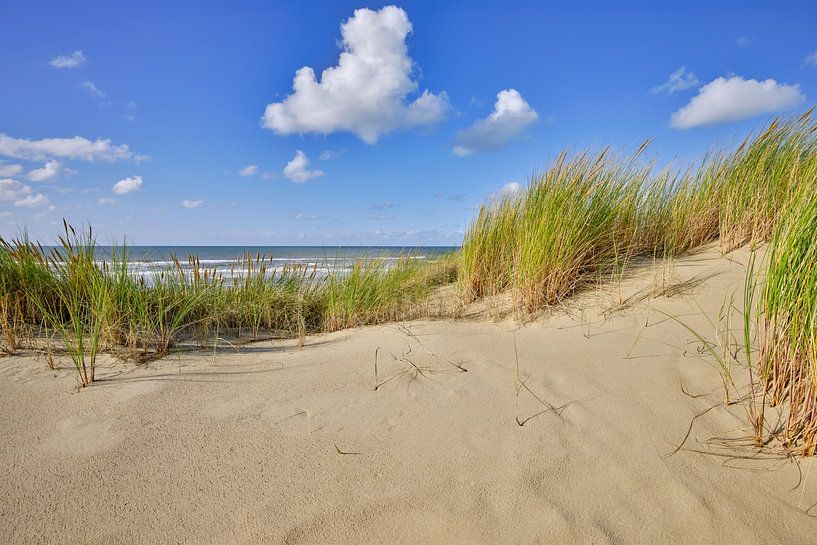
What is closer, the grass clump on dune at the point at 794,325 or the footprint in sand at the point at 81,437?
the grass clump on dune at the point at 794,325

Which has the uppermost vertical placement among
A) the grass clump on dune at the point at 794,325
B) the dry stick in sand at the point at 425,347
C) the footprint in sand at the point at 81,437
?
the grass clump on dune at the point at 794,325

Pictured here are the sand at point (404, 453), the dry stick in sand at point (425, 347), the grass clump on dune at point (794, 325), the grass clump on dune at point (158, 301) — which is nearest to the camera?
the sand at point (404, 453)

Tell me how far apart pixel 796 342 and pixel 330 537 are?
182 centimetres

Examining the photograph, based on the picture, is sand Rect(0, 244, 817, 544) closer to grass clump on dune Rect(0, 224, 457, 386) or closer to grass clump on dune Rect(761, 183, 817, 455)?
grass clump on dune Rect(761, 183, 817, 455)

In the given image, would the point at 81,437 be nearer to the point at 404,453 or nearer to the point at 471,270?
the point at 404,453

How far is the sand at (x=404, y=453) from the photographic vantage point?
1.32 metres

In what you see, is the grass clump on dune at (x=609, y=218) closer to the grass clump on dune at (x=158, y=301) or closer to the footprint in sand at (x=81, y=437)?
the grass clump on dune at (x=158, y=301)

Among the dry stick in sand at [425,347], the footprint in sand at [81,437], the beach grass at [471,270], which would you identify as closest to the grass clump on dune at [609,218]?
the beach grass at [471,270]

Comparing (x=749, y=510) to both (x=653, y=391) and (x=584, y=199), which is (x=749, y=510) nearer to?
(x=653, y=391)

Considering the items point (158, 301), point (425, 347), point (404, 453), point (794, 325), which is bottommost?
point (404, 453)

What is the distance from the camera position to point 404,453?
1678mm

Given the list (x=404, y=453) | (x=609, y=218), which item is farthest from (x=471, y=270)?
(x=404, y=453)

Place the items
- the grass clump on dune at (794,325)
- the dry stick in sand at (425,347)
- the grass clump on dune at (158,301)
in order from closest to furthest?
the grass clump on dune at (794,325) < the dry stick in sand at (425,347) < the grass clump on dune at (158,301)

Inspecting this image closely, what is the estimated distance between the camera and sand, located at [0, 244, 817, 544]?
1322 mm
